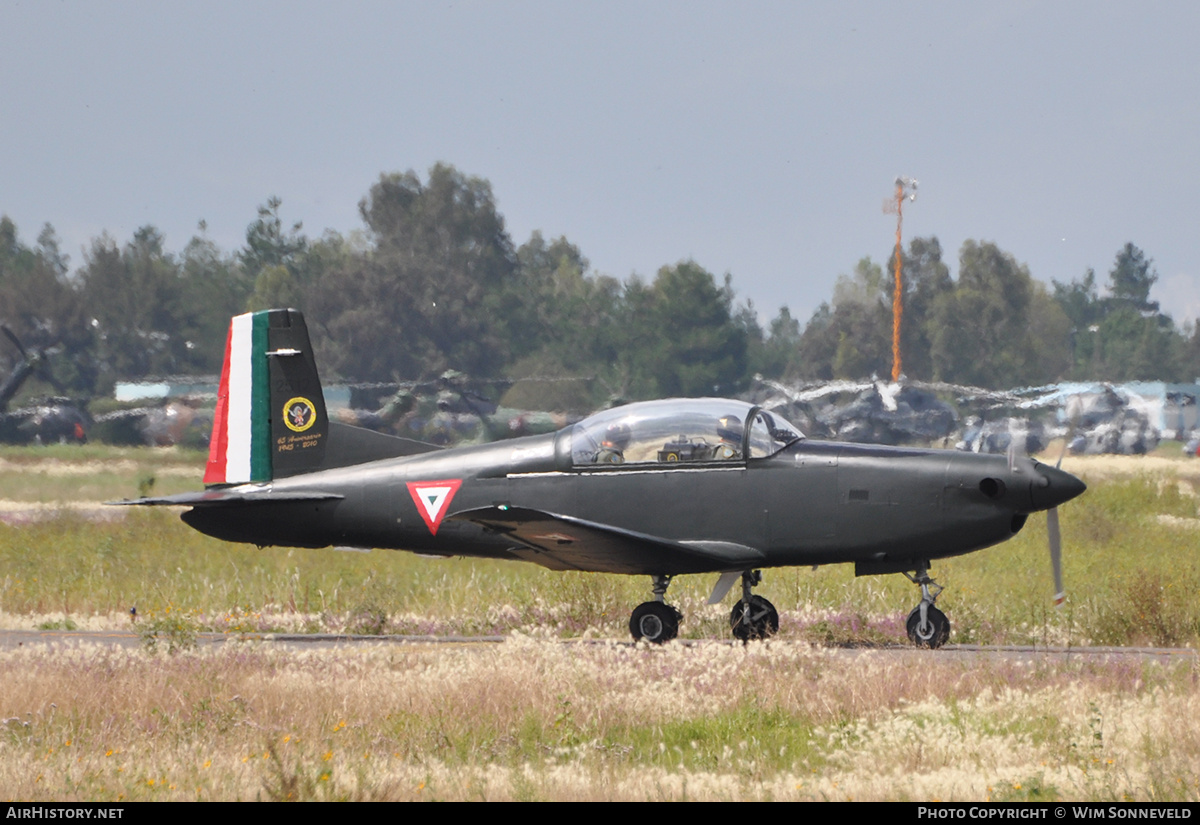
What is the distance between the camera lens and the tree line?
66062 mm

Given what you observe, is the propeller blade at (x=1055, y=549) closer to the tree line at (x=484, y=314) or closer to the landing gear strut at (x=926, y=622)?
the landing gear strut at (x=926, y=622)

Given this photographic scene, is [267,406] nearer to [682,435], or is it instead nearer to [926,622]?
[682,435]

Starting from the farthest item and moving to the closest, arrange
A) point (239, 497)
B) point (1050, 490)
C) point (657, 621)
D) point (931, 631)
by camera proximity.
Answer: point (239, 497) < point (657, 621) < point (931, 631) < point (1050, 490)

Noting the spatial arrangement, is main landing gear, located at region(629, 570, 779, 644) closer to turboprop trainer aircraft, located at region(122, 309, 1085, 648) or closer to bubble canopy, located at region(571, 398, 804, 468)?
turboprop trainer aircraft, located at region(122, 309, 1085, 648)

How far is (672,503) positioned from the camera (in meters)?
11.2

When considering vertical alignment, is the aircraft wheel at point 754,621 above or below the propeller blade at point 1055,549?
below

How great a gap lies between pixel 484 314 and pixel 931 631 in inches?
2507

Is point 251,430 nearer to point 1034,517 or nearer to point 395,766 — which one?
point 395,766

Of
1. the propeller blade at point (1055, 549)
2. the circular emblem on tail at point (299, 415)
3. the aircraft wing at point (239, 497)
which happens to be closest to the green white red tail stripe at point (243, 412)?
the circular emblem on tail at point (299, 415)

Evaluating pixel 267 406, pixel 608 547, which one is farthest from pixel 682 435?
pixel 267 406

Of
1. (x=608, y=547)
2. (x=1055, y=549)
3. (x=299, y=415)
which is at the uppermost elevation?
(x=299, y=415)

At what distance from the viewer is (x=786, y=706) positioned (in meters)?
7.96

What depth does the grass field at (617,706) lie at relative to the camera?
6.17 meters

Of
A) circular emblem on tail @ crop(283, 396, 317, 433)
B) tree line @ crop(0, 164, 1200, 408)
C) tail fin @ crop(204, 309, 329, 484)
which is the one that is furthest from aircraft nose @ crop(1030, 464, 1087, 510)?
tree line @ crop(0, 164, 1200, 408)
